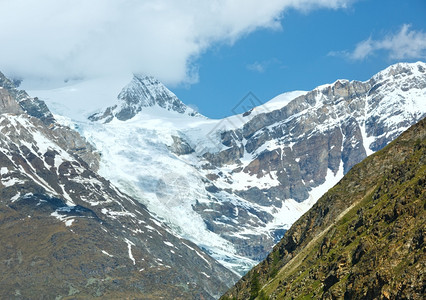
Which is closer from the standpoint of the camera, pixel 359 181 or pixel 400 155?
pixel 400 155

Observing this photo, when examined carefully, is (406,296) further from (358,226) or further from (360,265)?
(358,226)

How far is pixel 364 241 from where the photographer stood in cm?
10156

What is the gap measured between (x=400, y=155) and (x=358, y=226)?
39.6 metres

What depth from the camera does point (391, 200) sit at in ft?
369

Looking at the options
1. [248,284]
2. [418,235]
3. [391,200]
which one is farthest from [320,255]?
[248,284]

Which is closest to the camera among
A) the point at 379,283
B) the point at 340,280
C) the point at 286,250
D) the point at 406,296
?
the point at 406,296

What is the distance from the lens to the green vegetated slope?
3334 inches

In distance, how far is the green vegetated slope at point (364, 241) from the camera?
84.7 m

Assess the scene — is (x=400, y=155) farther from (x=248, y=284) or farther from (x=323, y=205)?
(x=248, y=284)

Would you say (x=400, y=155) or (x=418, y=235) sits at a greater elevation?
(x=400, y=155)

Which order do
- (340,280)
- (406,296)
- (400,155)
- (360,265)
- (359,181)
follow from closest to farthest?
1. (406,296)
2. (360,265)
3. (340,280)
4. (400,155)
5. (359,181)

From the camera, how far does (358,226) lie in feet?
396

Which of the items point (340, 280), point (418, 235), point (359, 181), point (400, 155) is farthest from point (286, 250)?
point (418, 235)

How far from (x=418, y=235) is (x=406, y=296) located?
37.4 ft
